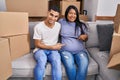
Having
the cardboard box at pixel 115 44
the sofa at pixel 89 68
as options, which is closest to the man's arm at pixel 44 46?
→ the sofa at pixel 89 68

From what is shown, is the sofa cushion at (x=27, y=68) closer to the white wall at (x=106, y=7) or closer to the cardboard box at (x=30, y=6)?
the cardboard box at (x=30, y=6)

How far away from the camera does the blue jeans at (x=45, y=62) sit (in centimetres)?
154

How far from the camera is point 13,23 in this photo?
1.75m

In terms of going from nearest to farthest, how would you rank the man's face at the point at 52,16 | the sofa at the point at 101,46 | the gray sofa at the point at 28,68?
1. the sofa at the point at 101,46
2. the gray sofa at the point at 28,68
3. the man's face at the point at 52,16

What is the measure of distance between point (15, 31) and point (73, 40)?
0.65m

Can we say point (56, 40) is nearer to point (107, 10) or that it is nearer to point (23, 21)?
point (23, 21)

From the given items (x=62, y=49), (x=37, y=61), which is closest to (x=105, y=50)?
(x=62, y=49)

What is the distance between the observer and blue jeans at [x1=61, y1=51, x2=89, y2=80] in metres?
1.57

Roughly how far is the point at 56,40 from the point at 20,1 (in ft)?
2.37

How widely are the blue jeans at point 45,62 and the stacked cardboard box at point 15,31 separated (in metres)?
0.23

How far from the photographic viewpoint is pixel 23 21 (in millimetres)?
1810

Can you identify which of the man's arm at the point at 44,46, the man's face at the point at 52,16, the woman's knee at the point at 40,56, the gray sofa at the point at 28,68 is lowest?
the gray sofa at the point at 28,68

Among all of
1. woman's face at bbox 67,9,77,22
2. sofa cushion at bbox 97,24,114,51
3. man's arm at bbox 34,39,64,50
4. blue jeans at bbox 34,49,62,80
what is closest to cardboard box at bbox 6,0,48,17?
woman's face at bbox 67,9,77,22

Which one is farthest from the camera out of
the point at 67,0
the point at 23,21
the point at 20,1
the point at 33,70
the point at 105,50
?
the point at 67,0
